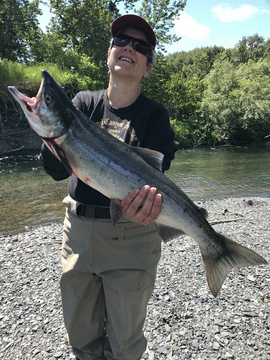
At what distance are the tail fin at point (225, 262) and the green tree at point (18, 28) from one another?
1255 inches

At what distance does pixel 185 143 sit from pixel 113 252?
90.5 ft

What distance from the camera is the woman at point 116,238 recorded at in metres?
2.43

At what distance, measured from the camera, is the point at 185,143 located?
29.1 metres

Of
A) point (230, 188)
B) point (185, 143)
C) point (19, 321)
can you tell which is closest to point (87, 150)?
point (19, 321)

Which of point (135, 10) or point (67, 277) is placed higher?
point (135, 10)

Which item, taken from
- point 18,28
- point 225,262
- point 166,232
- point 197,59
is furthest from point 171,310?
point 197,59

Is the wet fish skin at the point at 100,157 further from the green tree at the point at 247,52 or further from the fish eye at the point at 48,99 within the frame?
the green tree at the point at 247,52

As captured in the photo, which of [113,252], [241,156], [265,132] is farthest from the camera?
[265,132]

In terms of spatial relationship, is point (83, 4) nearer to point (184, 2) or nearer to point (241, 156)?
point (184, 2)

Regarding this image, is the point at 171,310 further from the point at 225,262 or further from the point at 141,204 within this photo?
the point at 141,204

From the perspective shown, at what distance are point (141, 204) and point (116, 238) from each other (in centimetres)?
45

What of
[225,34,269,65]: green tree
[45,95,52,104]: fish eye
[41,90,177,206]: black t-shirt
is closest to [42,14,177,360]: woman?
[41,90,177,206]: black t-shirt

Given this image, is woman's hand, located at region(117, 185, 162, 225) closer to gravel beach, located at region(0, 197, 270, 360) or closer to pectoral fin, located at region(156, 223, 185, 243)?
pectoral fin, located at region(156, 223, 185, 243)

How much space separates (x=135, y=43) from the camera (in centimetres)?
255
